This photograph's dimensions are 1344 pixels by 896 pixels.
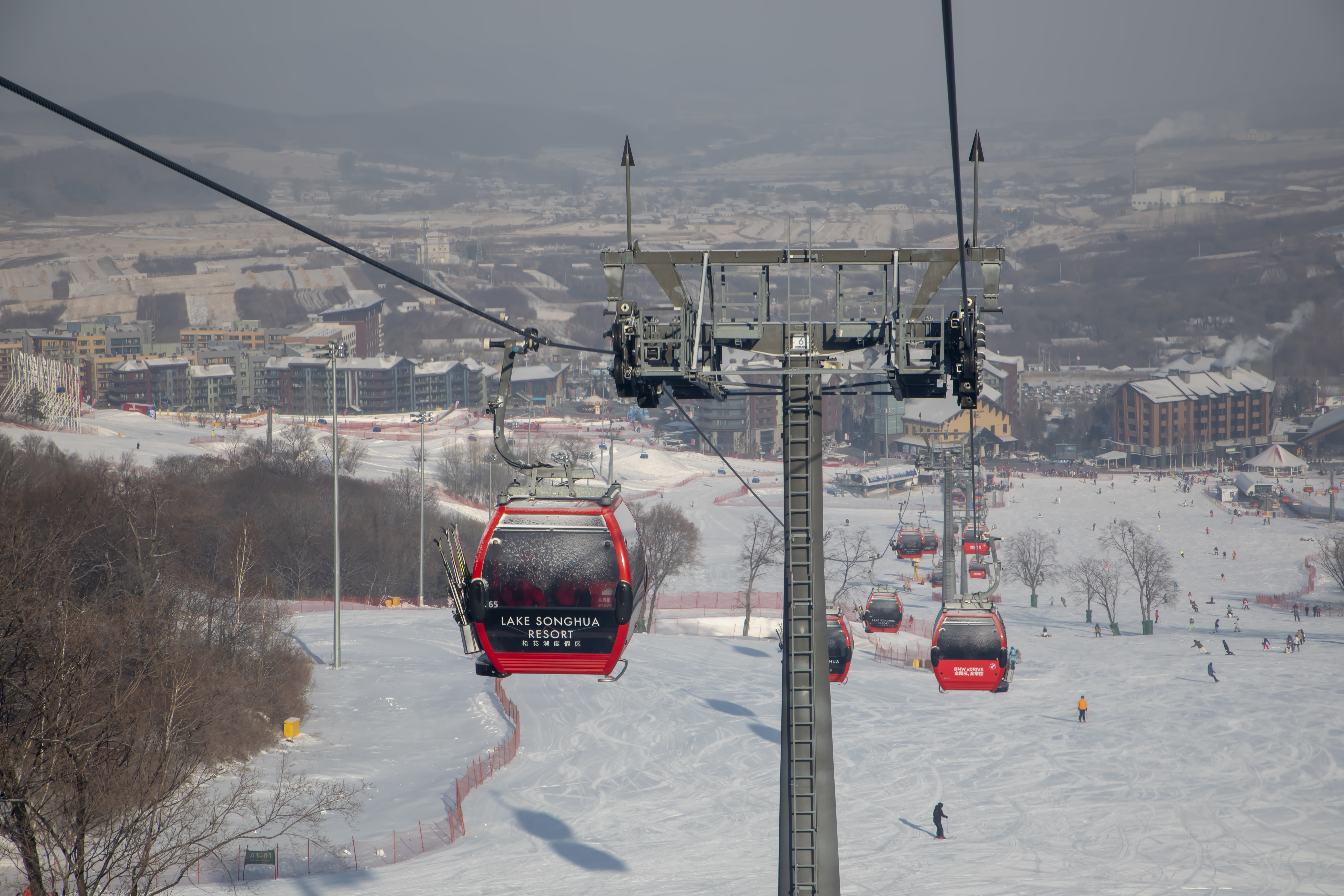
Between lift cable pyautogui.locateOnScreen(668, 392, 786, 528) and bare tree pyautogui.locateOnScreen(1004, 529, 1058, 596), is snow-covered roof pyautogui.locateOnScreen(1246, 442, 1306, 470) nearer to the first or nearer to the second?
bare tree pyautogui.locateOnScreen(1004, 529, 1058, 596)

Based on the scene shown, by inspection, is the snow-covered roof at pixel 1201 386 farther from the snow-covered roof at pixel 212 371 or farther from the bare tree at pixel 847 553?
the snow-covered roof at pixel 212 371

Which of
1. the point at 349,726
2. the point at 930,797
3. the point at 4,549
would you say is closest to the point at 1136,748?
the point at 930,797

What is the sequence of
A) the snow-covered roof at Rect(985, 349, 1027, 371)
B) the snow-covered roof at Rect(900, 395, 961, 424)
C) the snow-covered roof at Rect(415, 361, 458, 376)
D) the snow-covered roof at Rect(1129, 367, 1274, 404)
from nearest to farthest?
the snow-covered roof at Rect(900, 395, 961, 424)
the snow-covered roof at Rect(1129, 367, 1274, 404)
the snow-covered roof at Rect(985, 349, 1027, 371)
the snow-covered roof at Rect(415, 361, 458, 376)

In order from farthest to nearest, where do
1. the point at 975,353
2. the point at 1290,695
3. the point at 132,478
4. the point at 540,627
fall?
1. the point at 132,478
2. the point at 1290,695
3. the point at 540,627
4. the point at 975,353

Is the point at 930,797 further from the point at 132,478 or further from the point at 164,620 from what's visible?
the point at 132,478

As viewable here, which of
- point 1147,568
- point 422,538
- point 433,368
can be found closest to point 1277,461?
point 1147,568

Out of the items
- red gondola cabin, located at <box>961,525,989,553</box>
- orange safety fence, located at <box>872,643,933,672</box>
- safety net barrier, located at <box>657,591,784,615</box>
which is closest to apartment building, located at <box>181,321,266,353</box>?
safety net barrier, located at <box>657,591,784,615</box>

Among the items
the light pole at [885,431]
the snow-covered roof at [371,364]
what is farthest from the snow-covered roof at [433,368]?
the light pole at [885,431]

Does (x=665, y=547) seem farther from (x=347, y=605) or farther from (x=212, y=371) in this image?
(x=212, y=371)
